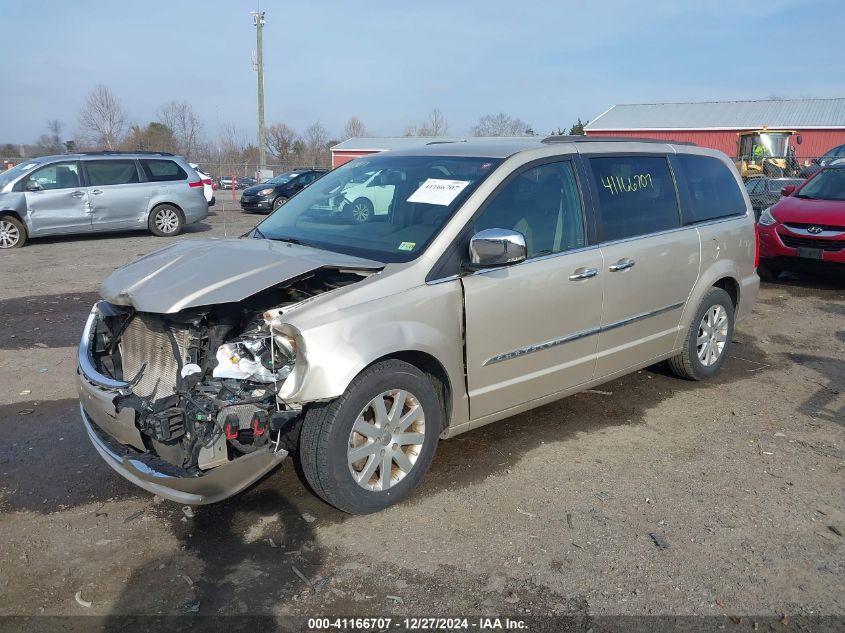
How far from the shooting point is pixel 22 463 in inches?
167

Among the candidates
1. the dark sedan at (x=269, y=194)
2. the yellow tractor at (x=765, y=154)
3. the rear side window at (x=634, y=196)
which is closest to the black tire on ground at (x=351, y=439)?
the rear side window at (x=634, y=196)

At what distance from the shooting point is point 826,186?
1015 centimetres

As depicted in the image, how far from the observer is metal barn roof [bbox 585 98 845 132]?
44.2m

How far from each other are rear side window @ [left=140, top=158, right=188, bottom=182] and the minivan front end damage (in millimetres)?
11683

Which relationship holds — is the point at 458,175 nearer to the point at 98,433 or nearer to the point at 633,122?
the point at 98,433

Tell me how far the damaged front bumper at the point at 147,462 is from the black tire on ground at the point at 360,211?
5.43ft

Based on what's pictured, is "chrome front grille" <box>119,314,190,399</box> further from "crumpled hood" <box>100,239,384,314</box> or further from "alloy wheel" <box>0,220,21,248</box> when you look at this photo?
"alloy wheel" <box>0,220,21,248</box>

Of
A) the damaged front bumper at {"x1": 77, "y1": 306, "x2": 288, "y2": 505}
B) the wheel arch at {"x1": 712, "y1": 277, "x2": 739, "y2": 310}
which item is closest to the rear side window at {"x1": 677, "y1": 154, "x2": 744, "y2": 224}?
the wheel arch at {"x1": 712, "y1": 277, "x2": 739, "y2": 310}

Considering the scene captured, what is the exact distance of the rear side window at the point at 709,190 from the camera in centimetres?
542

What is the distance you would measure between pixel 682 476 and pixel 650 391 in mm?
1539

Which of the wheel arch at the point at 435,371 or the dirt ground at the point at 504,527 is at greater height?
the wheel arch at the point at 435,371

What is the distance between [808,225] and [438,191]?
7.36 metres

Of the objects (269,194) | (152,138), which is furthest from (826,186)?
(152,138)

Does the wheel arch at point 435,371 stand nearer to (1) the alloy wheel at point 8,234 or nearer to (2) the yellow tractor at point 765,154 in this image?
(1) the alloy wheel at point 8,234
